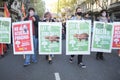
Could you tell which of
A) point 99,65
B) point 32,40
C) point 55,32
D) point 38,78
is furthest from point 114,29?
point 38,78

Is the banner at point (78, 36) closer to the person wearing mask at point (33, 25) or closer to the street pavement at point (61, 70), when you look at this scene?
the street pavement at point (61, 70)

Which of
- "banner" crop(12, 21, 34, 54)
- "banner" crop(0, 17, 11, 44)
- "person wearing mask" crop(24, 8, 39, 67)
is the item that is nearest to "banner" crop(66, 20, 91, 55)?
"banner" crop(12, 21, 34, 54)

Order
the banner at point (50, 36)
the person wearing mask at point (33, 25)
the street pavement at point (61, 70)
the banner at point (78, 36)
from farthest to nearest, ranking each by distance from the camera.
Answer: the person wearing mask at point (33, 25), the banner at point (50, 36), the banner at point (78, 36), the street pavement at point (61, 70)

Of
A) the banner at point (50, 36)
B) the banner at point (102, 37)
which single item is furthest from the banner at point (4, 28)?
the banner at point (102, 37)

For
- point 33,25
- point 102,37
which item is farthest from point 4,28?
point 102,37

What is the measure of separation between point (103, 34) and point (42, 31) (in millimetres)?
2168

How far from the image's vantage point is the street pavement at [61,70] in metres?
8.16

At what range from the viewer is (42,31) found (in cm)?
932

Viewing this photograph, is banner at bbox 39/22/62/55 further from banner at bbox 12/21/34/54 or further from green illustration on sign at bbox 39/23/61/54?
banner at bbox 12/21/34/54

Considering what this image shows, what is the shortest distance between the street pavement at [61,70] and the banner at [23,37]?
662mm

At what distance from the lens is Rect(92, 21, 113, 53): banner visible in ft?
32.1

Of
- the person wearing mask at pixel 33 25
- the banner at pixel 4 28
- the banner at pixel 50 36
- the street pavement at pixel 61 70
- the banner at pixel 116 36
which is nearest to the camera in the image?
the street pavement at pixel 61 70

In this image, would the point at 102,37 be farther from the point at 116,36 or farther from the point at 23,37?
the point at 23,37

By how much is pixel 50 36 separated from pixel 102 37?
1873 millimetres
